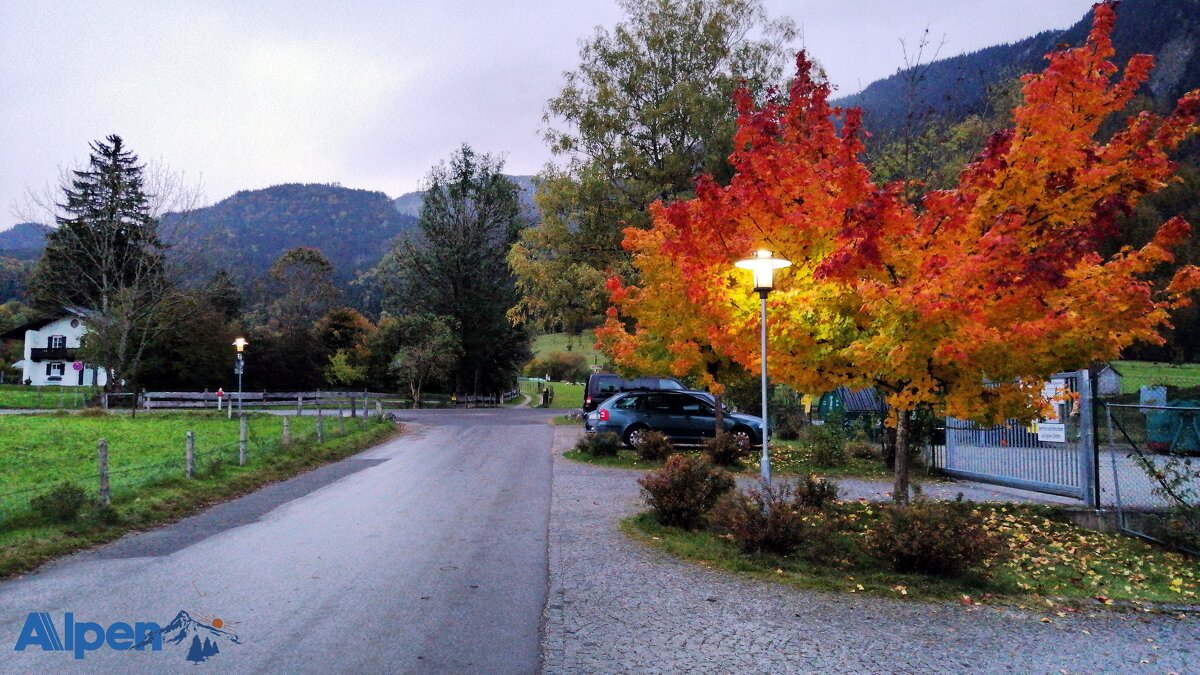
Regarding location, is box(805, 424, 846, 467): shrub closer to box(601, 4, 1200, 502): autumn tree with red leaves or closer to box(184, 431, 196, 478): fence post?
box(601, 4, 1200, 502): autumn tree with red leaves

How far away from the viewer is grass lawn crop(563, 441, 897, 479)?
49.6 feet

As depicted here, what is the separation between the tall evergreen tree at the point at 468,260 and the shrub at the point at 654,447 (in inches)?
1322

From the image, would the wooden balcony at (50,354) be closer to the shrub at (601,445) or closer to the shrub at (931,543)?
the shrub at (601,445)

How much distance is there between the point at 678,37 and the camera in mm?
28188

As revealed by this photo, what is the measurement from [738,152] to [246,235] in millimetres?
152240

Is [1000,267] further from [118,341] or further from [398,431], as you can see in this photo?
[118,341]

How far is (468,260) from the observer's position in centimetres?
4972

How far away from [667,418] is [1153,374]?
30892 millimetres

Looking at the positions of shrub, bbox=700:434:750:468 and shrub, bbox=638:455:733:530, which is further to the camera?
shrub, bbox=700:434:750:468

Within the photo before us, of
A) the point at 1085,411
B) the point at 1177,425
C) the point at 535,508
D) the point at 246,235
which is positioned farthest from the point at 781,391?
the point at 246,235

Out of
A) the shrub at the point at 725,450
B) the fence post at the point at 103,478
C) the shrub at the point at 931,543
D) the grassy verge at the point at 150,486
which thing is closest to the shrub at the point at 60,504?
the grassy verge at the point at 150,486

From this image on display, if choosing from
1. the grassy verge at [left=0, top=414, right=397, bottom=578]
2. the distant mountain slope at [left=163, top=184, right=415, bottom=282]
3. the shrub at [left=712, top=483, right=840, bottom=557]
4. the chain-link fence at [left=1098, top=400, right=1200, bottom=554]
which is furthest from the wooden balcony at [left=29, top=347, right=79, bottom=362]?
the chain-link fence at [left=1098, top=400, right=1200, bottom=554]

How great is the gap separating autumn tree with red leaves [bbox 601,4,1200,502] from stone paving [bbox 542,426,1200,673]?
2597 millimetres

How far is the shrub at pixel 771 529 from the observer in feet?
24.2
